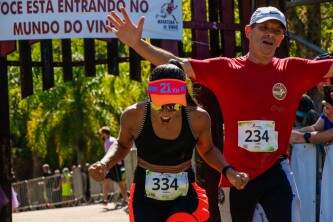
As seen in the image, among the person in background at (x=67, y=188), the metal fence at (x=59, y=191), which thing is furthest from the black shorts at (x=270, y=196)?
the person in background at (x=67, y=188)

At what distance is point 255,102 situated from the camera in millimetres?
7328

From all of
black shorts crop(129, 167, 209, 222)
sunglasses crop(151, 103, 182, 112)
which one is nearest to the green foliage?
black shorts crop(129, 167, 209, 222)

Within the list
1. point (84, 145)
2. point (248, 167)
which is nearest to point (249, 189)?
point (248, 167)

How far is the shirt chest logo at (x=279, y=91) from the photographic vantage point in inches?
289

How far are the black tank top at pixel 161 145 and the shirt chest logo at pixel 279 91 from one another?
814 mm

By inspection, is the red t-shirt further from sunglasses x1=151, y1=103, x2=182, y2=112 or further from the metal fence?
the metal fence

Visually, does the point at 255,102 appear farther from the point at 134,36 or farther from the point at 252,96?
the point at 134,36

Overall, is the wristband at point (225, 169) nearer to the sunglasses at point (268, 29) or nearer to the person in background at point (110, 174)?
the sunglasses at point (268, 29)

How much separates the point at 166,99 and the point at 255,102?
0.93 meters

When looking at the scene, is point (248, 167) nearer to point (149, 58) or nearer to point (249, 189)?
point (249, 189)

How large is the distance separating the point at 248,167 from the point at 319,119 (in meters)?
2.69

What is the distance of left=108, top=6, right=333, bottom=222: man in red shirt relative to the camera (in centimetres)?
724

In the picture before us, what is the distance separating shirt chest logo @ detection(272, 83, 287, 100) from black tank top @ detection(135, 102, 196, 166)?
81cm

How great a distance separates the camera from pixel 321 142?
31.5 feet
